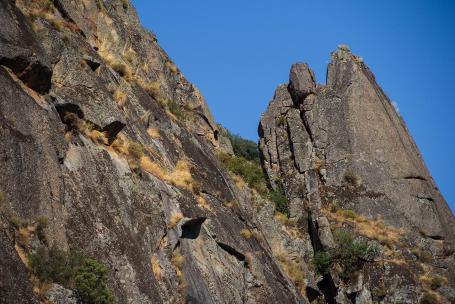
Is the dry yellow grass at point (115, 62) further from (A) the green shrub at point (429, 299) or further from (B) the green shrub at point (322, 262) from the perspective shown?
(A) the green shrub at point (429, 299)

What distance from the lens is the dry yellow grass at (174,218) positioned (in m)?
21.0

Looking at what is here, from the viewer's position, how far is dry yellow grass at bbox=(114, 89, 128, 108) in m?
24.6

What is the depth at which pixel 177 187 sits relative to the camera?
23.2 m

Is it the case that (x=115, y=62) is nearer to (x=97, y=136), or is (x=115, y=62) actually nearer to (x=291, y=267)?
(x=97, y=136)

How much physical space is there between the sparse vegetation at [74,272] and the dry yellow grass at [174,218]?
6.27m

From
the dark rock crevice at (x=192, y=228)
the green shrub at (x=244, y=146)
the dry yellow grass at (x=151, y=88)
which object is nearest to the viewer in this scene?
the dark rock crevice at (x=192, y=228)

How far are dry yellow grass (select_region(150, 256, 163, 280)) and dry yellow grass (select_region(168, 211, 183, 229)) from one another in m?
2.26

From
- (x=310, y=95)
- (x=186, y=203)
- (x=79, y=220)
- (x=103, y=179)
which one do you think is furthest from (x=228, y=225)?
(x=310, y=95)

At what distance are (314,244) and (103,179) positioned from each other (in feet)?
61.5

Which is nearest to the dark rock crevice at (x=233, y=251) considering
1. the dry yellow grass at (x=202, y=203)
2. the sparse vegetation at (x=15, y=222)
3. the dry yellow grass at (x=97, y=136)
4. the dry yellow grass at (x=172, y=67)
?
the dry yellow grass at (x=202, y=203)

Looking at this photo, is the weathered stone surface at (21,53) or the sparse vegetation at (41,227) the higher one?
the weathered stone surface at (21,53)

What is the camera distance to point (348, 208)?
118 ft

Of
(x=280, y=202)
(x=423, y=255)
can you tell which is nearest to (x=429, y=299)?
(x=423, y=255)

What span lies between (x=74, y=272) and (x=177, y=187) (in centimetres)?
952
